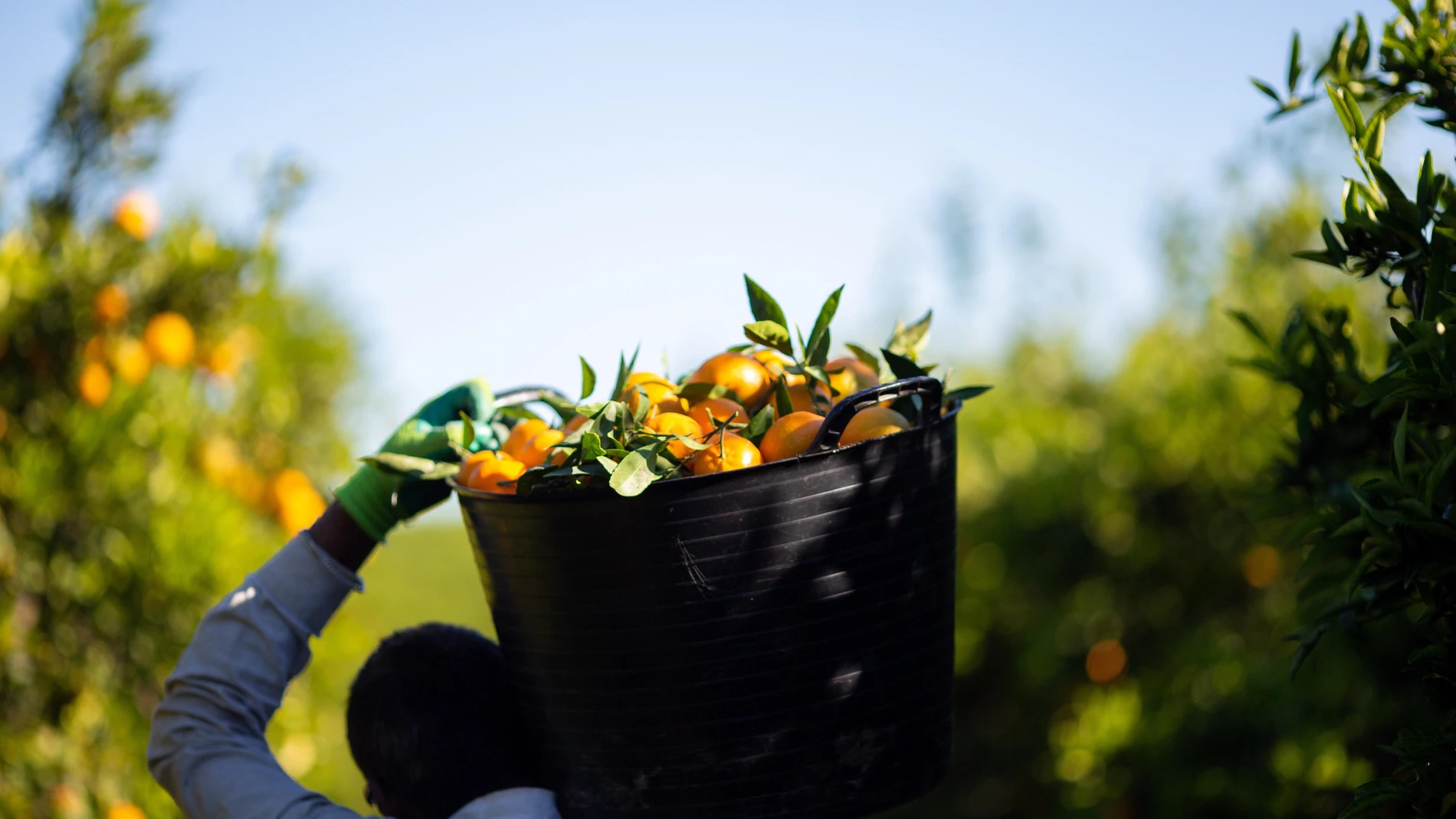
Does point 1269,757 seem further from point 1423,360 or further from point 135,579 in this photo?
point 135,579

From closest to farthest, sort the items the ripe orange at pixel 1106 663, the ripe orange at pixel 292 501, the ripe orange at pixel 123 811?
the ripe orange at pixel 123 811 → the ripe orange at pixel 292 501 → the ripe orange at pixel 1106 663

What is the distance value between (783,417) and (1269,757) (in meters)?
2.64

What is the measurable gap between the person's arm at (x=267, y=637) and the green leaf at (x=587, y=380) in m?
0.24

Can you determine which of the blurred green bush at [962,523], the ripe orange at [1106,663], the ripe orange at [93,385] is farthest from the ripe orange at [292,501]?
the ripe orange at [1106,663]

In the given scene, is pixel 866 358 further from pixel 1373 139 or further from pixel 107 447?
pixel 107 447

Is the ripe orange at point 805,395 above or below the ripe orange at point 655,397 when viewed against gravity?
below

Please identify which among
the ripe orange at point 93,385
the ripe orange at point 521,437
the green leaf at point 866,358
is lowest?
the green leaf at point 866,358

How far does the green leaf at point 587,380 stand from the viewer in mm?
1208

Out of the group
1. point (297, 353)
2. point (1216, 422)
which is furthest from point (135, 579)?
point (1216, 422)

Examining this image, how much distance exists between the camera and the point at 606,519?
1.07m

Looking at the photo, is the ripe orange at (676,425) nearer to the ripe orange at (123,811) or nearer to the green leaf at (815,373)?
the green leaf at (815,373)

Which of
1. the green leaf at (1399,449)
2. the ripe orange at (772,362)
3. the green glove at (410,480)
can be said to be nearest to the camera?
the green leaf at (1399,449)

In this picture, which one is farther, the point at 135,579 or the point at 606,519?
the point at 135,579

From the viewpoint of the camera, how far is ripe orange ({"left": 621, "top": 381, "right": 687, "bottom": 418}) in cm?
117
